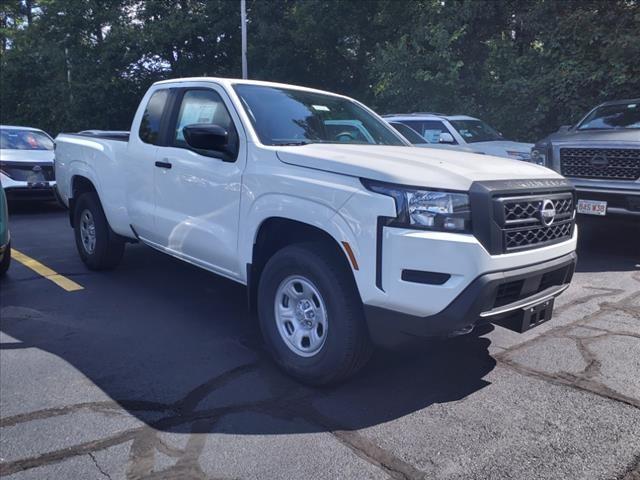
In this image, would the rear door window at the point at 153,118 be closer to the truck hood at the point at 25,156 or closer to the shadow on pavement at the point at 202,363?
the shadow on pavement at the point at 202,363

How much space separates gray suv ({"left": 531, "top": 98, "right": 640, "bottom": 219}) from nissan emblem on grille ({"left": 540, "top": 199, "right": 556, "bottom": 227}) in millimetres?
4161

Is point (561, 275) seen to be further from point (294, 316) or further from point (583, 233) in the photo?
point (583, 233)

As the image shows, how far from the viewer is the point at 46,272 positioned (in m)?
6.98

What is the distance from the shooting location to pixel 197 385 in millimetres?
3928

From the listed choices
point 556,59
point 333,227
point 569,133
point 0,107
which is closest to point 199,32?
point 0,107

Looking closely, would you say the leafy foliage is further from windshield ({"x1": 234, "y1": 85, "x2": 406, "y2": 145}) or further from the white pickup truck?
the white pickup truck

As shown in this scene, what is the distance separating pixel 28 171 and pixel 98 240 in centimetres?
613

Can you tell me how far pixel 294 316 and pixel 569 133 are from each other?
6.24 m

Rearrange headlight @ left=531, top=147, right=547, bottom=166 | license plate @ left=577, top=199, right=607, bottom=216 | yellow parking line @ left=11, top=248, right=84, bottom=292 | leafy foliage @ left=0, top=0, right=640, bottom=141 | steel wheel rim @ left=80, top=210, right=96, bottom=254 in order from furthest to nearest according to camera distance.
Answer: leafy foliage @ left=0, top=0, right=640, bottom=141 → headlight @ left=531, top=147, right=547, bottom=166 → license plate @ left=577, top=199, right=607, bottom=216 → steel wheel rim @ left=80, top=210, right=96, bottom=254 → yellow parking line @ left=11, top=248, right=84, bottom=292

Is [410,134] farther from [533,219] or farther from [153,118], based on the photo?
[533,219]

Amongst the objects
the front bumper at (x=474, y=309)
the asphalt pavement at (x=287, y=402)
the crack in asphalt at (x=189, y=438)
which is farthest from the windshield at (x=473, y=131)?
the crack in asphalt at (x=189, y=438)

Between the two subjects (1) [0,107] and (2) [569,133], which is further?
(1) [0,107]

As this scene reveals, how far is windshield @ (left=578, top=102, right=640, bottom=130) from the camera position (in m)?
8.30

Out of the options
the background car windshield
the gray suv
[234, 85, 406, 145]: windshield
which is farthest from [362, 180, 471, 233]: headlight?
the background car windshield
